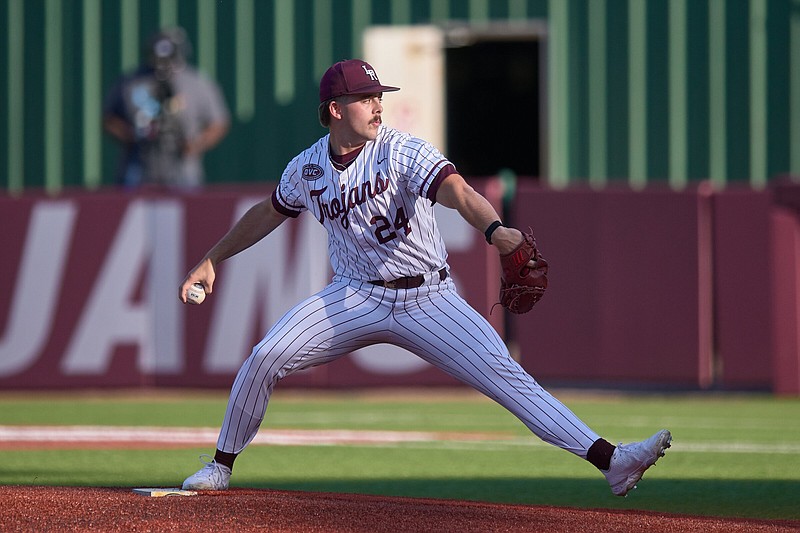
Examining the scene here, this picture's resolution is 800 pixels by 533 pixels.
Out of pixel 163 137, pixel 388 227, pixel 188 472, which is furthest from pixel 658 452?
pixel 163 137

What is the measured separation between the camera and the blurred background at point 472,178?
36.1 ft

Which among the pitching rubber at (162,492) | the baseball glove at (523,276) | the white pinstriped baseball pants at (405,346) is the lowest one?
the pitching rubber at (162,492)

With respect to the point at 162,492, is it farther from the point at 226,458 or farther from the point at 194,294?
the point at 194,294

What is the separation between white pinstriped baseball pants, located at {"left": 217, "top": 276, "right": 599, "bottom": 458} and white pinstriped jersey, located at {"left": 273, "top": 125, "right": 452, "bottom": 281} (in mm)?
118

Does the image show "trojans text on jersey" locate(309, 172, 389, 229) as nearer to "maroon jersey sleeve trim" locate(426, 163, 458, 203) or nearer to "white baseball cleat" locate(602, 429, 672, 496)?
"maroon jersey sleeve trim" locate(426, 163, 458, 203)

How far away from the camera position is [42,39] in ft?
49.6

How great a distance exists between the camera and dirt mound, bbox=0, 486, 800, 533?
5.06 meters

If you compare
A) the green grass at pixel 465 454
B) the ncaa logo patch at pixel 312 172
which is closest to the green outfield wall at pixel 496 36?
the green grass at pixel 465 454

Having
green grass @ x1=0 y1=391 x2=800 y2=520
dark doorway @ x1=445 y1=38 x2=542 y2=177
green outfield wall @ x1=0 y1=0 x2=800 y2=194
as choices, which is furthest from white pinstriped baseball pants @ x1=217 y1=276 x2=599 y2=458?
dark doorway @ x1=445 y1=38 x2=542 y2=177

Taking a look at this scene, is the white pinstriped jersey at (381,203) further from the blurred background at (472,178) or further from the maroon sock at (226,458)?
the blurred background at (472,178)

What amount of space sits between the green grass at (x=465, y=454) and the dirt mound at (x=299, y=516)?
75 cm

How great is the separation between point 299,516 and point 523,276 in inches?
48.6

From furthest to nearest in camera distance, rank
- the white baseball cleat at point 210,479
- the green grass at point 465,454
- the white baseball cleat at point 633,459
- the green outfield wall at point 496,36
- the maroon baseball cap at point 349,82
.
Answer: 1. the green outfield wall at point 496,36
2. the green grass at point 465,454
3. the white baseball cleat at point 210,479
4. the maroon baseball cap at point 349,82
5. the white baseball cleat at point 633,459

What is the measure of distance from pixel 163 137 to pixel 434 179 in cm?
752
